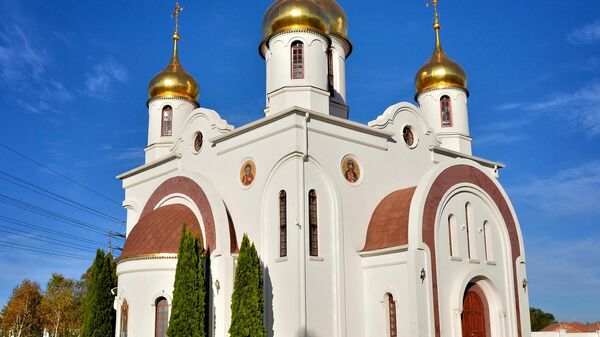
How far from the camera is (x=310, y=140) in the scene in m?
15.5

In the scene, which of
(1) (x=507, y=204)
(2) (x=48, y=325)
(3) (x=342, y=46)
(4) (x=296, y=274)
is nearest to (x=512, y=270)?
(1) (x=507, y=204)

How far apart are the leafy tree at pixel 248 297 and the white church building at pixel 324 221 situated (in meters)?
0.75

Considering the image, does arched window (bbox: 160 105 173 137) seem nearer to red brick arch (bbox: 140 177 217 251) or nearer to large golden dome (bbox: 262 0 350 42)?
red brick arch (bbox: 140 177 217 251)

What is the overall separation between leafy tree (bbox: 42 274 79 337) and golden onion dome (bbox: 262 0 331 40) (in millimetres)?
29615

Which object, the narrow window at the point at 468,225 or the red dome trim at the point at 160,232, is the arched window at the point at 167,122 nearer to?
the red dome trim at the point at 160,232

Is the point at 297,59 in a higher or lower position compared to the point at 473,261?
higher

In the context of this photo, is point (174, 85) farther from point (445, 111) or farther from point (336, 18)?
point (445, 111)

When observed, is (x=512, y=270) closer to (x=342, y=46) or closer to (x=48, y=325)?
(x=342, y=46)

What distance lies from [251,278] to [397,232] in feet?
12.0

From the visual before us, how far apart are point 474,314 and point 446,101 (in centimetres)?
729

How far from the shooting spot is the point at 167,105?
71.3 feet

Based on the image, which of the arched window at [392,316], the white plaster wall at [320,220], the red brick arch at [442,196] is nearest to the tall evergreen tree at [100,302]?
the white plaster wall at [320,220]

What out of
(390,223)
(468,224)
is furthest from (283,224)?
(468,224)

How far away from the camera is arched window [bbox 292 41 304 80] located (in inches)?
656
